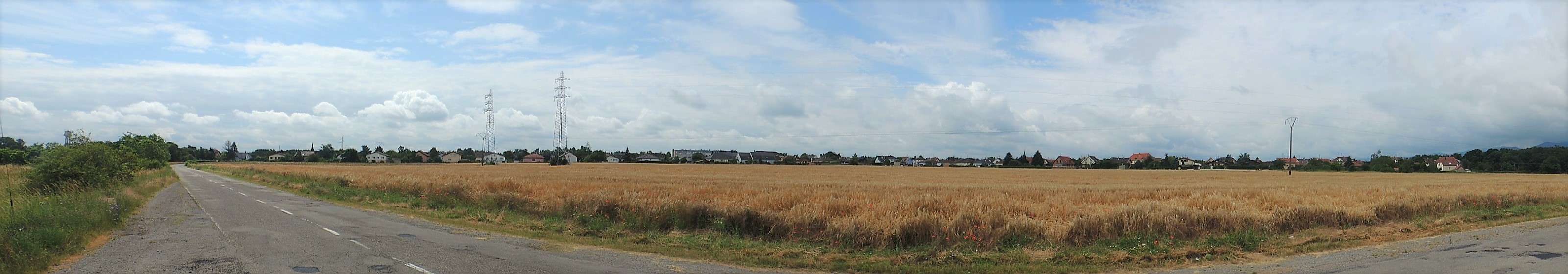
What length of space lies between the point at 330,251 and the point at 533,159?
16795cm

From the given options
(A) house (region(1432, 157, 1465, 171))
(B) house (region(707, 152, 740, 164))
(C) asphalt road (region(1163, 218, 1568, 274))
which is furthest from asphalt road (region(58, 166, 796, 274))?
(A) house (region(1432, 157, 1465, 171))

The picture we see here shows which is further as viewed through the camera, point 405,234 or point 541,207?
point 541,207

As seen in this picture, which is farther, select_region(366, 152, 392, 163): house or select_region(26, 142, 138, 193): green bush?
select_region(366, 152, 392, 163): house

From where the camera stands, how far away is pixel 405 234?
597 inches

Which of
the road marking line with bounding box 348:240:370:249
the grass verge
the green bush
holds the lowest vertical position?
the road marking line with bounding box 348:240:370:249

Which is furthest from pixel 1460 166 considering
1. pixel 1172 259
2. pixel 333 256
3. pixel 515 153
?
pixel 515 153

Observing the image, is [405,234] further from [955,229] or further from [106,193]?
[106,193]

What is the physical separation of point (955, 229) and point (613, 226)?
25.1ft

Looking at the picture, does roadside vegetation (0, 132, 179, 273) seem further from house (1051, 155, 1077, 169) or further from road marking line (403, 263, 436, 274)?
house (1051, 155, 1077, 169)

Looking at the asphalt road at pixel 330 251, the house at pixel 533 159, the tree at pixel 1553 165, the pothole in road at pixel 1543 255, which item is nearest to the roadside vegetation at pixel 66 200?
the asphalt road at pixel 330 251

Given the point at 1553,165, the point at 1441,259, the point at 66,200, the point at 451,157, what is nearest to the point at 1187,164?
the point at 1553,165

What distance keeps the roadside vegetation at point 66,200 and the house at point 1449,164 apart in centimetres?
17666

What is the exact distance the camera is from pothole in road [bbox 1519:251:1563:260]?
11.8 meters

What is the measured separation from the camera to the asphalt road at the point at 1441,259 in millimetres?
10523
